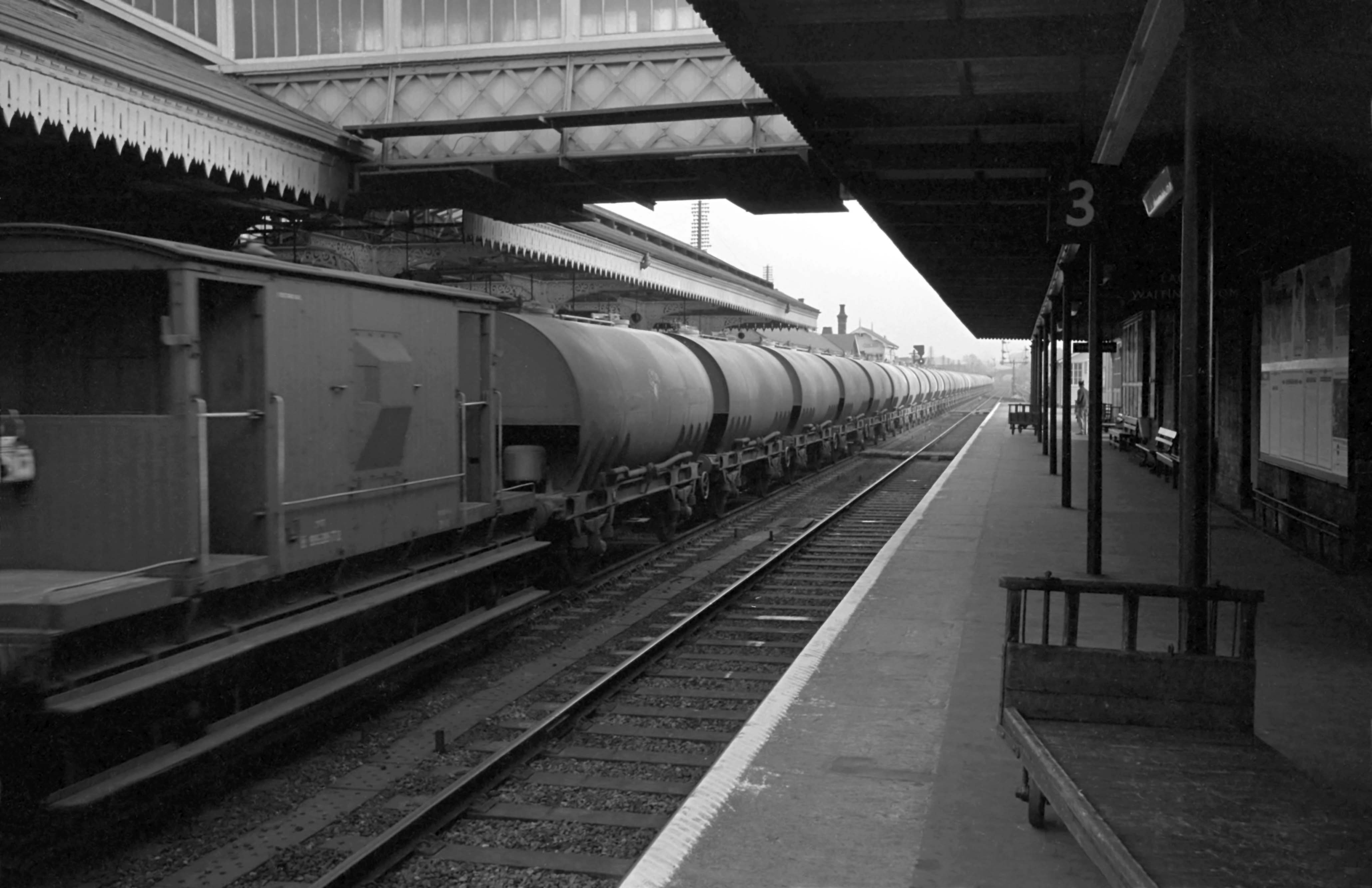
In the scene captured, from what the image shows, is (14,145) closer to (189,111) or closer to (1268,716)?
(189,111)

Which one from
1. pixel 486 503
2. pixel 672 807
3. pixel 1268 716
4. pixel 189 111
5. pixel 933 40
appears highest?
pixel 189 111

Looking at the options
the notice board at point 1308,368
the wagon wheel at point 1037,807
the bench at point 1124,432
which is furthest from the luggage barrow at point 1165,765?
the bench at point 1124,432

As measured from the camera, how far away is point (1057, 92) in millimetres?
9945

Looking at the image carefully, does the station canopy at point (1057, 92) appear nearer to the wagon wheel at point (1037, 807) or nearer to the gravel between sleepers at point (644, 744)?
the wagon wheel at point (1037, 807)

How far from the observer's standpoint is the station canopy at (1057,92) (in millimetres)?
6820

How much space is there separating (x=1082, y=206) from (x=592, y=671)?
589 cm

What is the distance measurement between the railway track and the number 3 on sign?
4.45m

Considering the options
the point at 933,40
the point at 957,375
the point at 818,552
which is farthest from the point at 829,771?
the point at 957,375

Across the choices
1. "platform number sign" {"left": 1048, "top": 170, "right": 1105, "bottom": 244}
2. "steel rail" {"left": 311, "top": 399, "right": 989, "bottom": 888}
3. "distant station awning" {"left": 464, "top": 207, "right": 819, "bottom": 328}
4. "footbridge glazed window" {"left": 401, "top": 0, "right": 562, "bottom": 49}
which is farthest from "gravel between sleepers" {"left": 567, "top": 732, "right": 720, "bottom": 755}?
"distant station awning" {"left": 464, "top": 207, "right": 819, "bottom": 328}

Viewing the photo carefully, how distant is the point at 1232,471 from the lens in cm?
1706

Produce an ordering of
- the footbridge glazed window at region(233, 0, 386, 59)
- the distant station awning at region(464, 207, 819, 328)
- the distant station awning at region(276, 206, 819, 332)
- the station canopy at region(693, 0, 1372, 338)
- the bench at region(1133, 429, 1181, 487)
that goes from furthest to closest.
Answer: the distant station awning at region(464, 207, 819, 328), the distant station awning at region(276, 206, 819, 332), the bench at region(1133, 429, 1181, 487), the footbridge glazed window at region(233, 0, 386, 59), the station canopy at region(693, 0, 1372, 338)

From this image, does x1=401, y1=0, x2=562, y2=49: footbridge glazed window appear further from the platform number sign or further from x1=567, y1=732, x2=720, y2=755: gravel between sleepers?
x1=567, y1=732, x2=720, y2=755: gravel between sleepers

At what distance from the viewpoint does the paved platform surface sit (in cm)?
491

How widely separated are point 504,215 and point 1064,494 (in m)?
10.4
